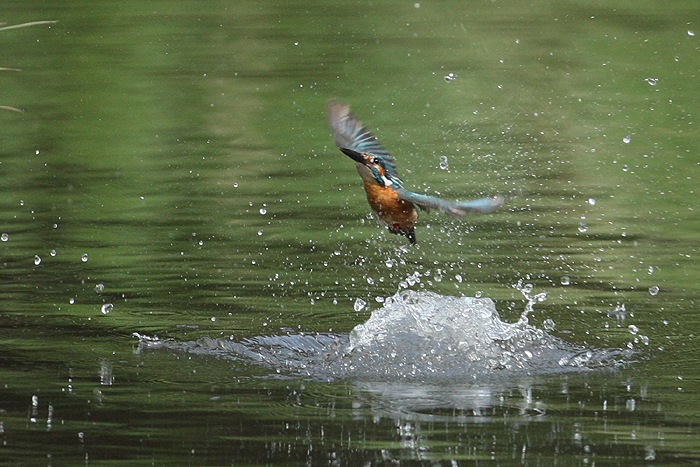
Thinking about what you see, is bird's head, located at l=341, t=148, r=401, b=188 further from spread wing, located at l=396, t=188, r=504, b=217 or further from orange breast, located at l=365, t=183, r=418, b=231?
spread wing, located at l=396, t=188, r=504, b=217

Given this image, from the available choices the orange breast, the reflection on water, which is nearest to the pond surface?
the reflection on water

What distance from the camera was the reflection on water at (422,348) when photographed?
5.70 metres

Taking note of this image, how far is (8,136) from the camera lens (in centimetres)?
1069

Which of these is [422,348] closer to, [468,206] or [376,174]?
[376,174]

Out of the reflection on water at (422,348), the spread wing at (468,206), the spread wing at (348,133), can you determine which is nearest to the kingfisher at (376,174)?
the spread wing at (348,133)

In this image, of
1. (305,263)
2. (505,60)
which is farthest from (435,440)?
(505,60)

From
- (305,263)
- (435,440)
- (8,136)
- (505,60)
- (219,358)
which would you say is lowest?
(435,440)

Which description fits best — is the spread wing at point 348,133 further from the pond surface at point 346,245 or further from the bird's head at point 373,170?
the pond surface at point 346,245

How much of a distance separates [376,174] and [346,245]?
1.99 metres

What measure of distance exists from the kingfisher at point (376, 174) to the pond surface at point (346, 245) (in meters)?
0.48

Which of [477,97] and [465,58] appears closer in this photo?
[477,97]

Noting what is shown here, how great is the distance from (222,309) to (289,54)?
22.5 feet

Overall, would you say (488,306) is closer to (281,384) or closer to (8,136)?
(281,384)

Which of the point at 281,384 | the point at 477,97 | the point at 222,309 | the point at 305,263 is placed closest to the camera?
the point at 281,384
